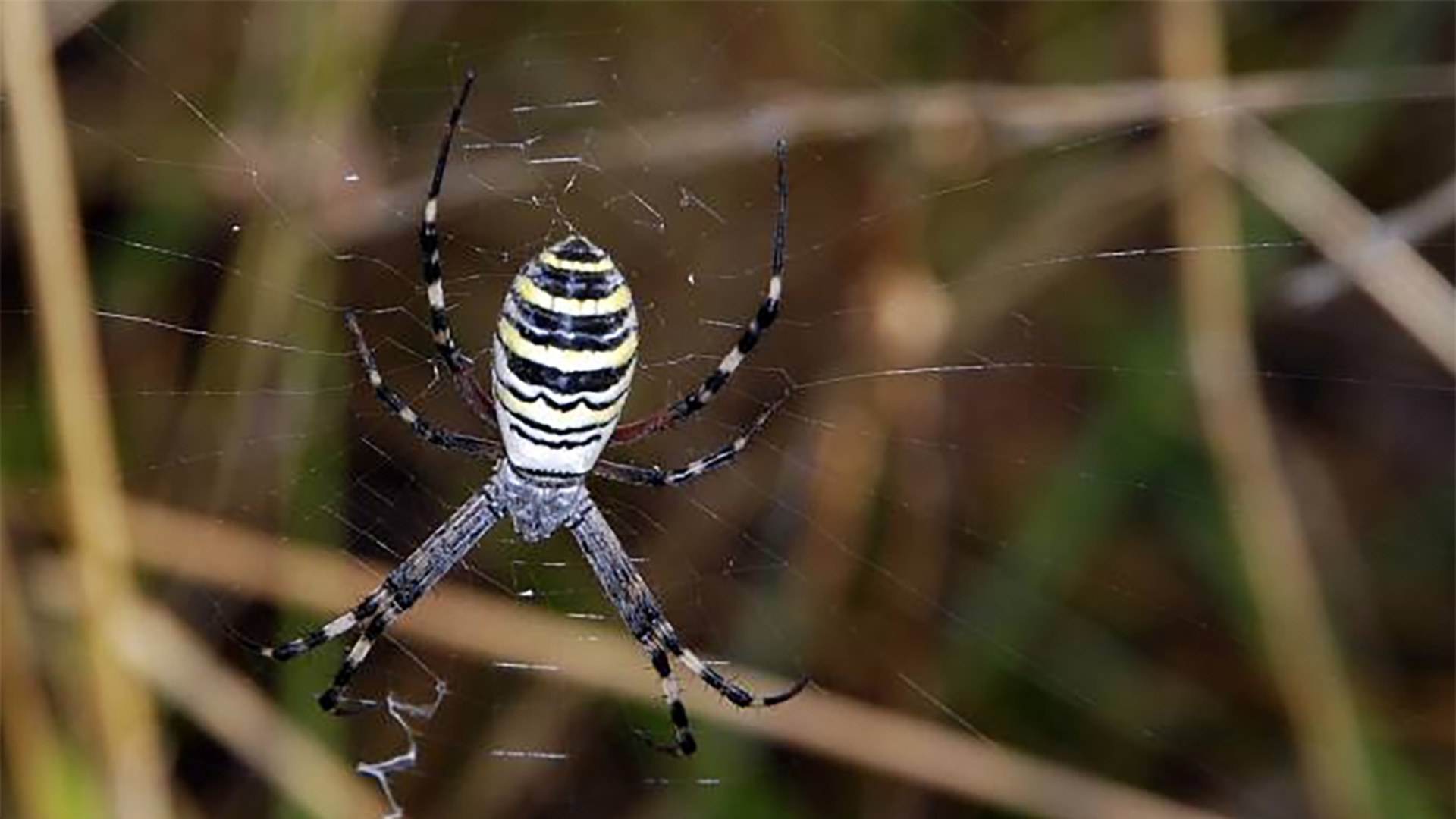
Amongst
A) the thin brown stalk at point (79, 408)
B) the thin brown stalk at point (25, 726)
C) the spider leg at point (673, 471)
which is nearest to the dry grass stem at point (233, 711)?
the thin brown stalk at point (79, 408)

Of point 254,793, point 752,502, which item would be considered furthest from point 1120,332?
point 254,793

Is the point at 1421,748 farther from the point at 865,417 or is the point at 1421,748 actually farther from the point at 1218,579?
the point at 865,417

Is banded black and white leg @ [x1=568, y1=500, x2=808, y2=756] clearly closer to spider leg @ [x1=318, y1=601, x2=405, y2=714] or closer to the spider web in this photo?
the spider web

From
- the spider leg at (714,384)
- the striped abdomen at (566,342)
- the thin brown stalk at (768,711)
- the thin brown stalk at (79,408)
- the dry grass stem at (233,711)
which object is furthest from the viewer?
the thin brown stalk at (768,711)

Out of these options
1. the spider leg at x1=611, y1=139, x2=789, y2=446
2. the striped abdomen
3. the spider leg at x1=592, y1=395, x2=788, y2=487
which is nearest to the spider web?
the spider leg at x1=592, y1=395, x2=788, y2=487

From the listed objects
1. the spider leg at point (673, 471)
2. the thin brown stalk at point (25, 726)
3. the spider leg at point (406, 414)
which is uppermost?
the spider leg at point (673, 471)

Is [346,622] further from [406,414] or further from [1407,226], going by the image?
[1407,226]

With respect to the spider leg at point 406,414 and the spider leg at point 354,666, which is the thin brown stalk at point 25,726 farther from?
the spider leg at point 406,414

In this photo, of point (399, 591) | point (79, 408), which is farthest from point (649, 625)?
point (79, 408)
